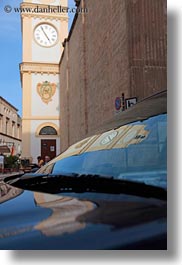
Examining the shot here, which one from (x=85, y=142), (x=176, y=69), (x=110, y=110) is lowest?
(x=85, y=142)

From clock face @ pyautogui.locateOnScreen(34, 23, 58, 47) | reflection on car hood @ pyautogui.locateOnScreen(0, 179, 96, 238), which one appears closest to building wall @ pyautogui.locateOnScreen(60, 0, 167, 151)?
clock face @ pyautogui.locateOnScreen(34, 23, 58, 47)

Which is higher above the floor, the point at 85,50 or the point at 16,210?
the point at 85,50

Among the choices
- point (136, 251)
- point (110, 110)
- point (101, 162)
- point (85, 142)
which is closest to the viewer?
point (136, 251)

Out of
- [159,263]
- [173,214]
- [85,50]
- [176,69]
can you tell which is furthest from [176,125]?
[85,50]

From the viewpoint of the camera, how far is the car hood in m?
0.66

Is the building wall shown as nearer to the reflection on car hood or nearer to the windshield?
the windshield

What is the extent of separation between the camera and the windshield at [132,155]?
41.8 inches

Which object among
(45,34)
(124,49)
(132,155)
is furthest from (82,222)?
(124,49)

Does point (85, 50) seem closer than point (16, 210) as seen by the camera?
No

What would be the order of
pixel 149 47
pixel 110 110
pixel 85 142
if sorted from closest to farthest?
pixel 85 142 → pixel 149 47 → pixel 110 110

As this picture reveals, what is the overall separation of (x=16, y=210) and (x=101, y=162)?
530 mm

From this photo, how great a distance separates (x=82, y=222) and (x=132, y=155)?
0.49 meters

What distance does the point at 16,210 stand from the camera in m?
0.89

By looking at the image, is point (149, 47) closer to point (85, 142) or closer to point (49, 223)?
point (85, 142)
